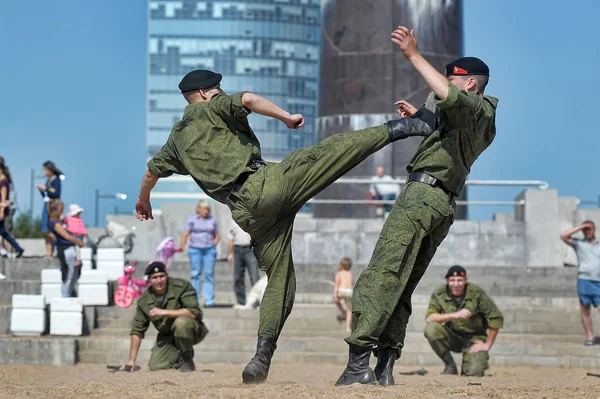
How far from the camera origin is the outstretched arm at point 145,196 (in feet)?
28.8

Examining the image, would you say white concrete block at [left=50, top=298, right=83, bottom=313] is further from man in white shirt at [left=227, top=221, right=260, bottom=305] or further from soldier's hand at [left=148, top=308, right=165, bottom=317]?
soldier's hand at [left=148, top=308, right=165, bottom=317]

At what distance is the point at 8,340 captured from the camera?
596 inches

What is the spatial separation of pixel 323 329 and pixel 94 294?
2981mm

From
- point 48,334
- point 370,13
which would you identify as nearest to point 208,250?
point 48,334

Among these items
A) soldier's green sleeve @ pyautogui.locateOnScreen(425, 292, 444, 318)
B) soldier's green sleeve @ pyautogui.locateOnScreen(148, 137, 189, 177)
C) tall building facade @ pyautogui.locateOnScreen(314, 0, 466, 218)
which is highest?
tall building facade @ pyautogui.locateOnScreen(314, 0, 466, 218)

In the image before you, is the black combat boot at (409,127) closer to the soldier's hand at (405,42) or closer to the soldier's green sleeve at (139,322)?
the soldier's hand at (405,42)

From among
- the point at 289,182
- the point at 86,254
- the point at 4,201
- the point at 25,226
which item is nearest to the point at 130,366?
the point at 86,254

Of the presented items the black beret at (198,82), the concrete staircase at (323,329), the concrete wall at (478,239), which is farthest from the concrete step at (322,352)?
the black beret at (198,82)

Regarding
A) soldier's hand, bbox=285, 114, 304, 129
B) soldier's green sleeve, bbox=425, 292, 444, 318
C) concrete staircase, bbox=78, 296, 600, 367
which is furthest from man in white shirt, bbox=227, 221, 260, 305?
soldier's hand, bbox=285, 114, 304, 129

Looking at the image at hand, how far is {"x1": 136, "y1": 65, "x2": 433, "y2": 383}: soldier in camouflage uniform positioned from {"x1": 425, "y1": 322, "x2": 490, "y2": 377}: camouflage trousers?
17.3 ft

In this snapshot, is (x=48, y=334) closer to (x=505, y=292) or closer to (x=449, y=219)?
(x=505, y=292)

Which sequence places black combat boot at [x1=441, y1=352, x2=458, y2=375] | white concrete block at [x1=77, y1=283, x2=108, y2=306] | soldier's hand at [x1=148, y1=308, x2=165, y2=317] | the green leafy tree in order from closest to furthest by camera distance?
soldier's hand at [x1=148, y1=308, x2=165, y2=317] < black combat boot at [x1=441, y1=352, x2=458, y2=375] < white concrete block at [x1=77, y1=283, x2=108, y2=306] < the green leafy tree

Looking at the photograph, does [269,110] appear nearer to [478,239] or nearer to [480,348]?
[480,348]

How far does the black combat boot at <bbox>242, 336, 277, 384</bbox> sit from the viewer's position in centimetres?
818
